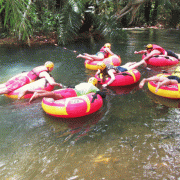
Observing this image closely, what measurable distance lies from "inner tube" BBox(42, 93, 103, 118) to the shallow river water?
19 centimetres

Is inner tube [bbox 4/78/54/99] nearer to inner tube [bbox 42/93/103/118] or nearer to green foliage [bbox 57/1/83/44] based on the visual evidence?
inner tube [bbox 42/93/103/118]

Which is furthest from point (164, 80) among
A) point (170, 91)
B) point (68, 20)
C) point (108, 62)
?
point (68, 20)

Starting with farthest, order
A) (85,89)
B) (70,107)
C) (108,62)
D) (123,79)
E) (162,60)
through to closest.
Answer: (162,60)
(108,62)
(123,79)
(85,89)
(70,107)

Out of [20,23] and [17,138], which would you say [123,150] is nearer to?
[17,138]

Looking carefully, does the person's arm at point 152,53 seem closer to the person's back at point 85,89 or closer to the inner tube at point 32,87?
the person's back at point 85,89

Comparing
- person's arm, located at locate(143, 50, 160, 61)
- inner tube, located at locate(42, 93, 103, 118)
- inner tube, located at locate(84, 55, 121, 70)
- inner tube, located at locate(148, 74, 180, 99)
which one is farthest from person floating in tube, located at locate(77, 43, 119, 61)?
inner tube, located at locate(42, 93, 103, 118)

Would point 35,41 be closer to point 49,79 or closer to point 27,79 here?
point 27,79

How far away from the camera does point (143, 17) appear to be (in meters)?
26.2

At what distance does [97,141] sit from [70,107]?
1011mm

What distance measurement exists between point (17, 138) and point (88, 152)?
1558 millimetres

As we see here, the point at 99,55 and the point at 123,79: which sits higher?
the point at 99,55

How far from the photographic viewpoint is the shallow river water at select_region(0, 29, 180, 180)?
2.90 meters

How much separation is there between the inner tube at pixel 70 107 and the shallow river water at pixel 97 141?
0.63 ft

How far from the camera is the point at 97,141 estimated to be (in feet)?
11.7
